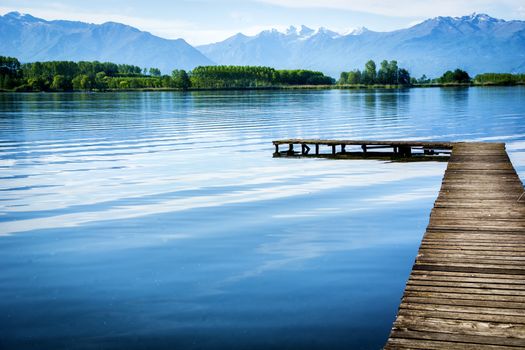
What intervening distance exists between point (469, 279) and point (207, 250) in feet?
26.1

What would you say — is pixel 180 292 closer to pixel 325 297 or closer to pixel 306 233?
pixel 325 297

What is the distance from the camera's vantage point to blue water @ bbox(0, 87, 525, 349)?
11.0 meters

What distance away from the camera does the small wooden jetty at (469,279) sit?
7961mm

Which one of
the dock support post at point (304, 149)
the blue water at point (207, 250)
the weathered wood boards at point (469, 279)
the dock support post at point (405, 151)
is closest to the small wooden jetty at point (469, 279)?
the weathered wood boards at point (469, 279)

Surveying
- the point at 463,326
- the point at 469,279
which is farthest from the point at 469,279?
the point at 463,326

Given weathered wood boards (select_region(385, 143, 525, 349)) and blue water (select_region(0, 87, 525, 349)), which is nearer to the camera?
weathered wood boards (select_region(385, 143, 525, 349))

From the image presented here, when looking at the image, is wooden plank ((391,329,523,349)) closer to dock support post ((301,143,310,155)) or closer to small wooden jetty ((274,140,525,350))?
small wooden jetty ((274,140,525,350))

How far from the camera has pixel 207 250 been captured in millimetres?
16203

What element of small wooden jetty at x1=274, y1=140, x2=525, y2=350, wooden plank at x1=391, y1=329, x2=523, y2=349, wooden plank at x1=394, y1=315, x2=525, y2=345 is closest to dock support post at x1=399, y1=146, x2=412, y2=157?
small wooden jetty at x1=274, y1=140, x2=525, y2=350

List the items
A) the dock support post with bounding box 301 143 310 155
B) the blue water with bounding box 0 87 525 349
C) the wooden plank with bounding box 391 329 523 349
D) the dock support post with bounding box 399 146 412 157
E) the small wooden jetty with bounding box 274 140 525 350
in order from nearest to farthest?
the wooden plank with bounding box 391 329 523 349 → the small wooden jetty with bounding box 274 140 525 350 → the blue water with bounding box 0 87 525 349 → the dock support post with bounding box 399 146 412 157 → the dock support post with bounding box 301 143 310 155

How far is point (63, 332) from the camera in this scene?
426 inches

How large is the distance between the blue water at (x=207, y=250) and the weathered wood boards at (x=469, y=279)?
136 cm

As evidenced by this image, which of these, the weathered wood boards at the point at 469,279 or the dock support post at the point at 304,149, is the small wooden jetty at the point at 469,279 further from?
the dock support post at the point at 304,149

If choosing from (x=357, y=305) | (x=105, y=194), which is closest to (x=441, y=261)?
(x=357, y=305)
